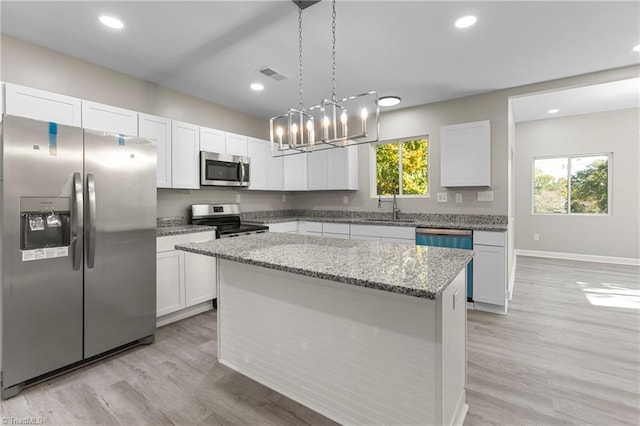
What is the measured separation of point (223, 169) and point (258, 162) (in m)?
0.72

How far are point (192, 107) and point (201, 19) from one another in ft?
6.03

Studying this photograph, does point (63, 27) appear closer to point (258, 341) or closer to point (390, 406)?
point (258, 341)

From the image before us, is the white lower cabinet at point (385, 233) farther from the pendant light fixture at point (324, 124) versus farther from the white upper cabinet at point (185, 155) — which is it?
the white upper cabinet at point (185, 155)

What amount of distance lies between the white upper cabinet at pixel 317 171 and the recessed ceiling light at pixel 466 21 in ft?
9.21

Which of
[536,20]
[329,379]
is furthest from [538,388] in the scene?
[536,20]

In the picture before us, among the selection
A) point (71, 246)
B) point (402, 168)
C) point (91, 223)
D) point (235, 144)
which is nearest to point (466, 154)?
point (402, 168)

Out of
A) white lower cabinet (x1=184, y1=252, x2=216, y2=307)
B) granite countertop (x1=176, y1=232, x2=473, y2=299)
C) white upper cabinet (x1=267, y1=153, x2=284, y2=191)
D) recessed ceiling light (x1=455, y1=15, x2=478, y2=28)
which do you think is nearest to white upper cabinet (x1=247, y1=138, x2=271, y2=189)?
white upper cabinet (x1=267, y1=153, x2=284, y2=191)

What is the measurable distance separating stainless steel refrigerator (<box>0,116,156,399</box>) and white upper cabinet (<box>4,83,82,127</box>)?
58cm

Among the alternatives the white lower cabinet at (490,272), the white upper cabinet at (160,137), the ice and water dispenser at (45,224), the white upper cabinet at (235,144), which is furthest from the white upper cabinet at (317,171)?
the ice and water dispenser at (45,224)

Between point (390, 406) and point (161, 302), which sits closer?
point (390, 406)

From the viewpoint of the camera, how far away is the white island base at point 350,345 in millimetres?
1410

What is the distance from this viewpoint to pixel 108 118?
9.48 feet

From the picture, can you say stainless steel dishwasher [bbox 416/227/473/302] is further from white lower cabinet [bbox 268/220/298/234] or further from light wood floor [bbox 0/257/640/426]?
white lower cabinet [bbox 268/220/298/234]

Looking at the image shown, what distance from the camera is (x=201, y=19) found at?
2316 millimetres
